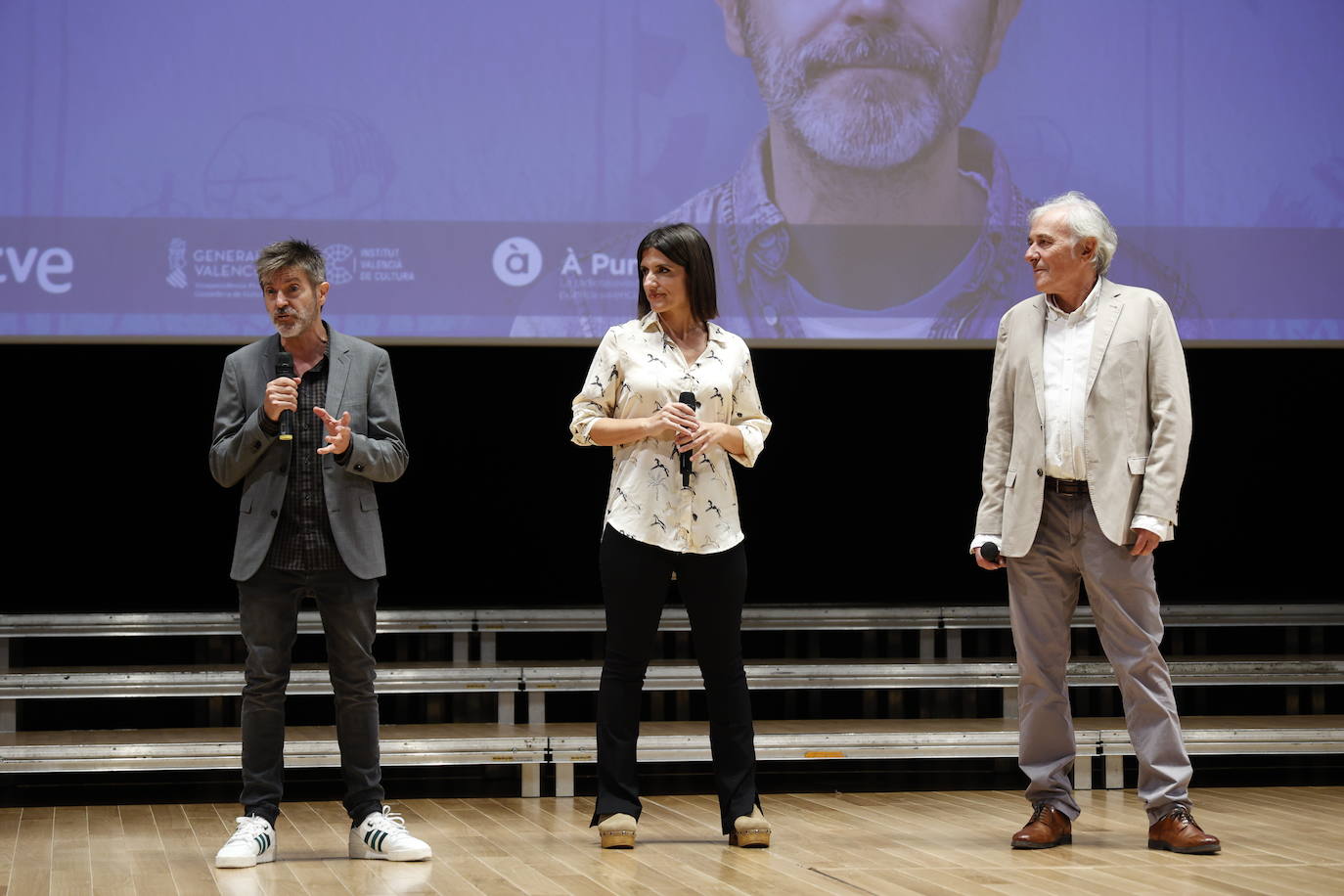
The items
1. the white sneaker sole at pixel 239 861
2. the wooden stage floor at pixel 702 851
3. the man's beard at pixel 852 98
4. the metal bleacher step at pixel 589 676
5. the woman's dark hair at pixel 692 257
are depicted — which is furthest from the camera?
the man's beard at pixel 852 98

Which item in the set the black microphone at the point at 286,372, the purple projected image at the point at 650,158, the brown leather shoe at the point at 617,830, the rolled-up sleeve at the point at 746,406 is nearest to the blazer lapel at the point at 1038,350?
the rolled-up sleeve at the point at 746,406

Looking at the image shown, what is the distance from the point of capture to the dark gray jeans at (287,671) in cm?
309

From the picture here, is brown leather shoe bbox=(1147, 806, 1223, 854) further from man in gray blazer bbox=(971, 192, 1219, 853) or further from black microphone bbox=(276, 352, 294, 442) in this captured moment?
black microphone bbox=(276, 352, 294, 442)

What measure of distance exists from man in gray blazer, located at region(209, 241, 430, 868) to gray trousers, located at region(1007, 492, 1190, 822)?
1.41m

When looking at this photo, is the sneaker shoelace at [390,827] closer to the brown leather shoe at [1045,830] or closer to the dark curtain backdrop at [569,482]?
the brown leather shoe at [1045,830]

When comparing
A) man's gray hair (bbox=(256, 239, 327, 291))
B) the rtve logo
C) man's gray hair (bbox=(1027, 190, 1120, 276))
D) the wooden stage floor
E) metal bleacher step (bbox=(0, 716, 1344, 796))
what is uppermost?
the rtve logo

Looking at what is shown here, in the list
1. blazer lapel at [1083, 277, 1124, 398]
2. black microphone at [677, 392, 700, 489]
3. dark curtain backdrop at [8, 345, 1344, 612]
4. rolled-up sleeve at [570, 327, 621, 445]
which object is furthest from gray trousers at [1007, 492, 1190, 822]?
dark curtain backdrop at [8, 345, 1344, 612]

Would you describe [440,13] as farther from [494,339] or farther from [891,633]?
[891,633]

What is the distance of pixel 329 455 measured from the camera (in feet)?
10.2

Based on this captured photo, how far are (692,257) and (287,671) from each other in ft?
4.20

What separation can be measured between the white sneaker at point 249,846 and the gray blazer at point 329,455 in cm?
53

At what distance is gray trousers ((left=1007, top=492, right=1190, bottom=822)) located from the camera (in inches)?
125

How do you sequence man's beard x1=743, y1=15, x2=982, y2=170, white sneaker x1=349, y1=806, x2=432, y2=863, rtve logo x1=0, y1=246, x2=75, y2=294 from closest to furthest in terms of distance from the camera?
1. white sneaker x1=349, y1=806, x2=432, y2=863
2. rtve logo x1=0, y1=246, x2=75, y2=294
3. man's beard x1=743, y1=15, x2=982, y2=170

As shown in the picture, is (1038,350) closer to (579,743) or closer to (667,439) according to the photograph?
(667,439)
